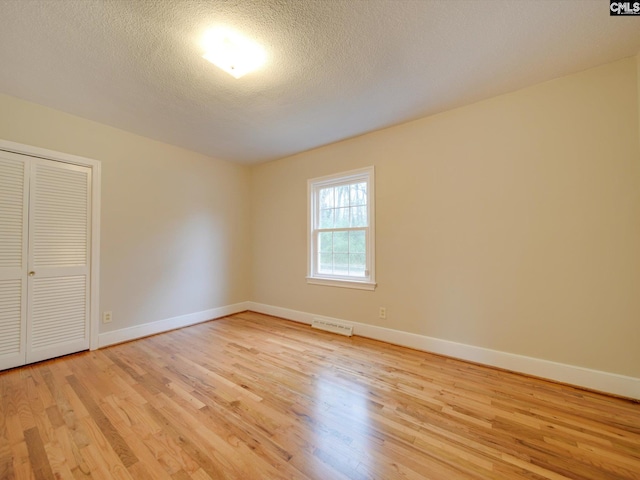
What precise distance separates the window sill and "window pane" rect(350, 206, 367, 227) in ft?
2.46

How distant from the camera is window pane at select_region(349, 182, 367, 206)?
337cm

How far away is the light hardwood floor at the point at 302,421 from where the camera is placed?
1.34 metres

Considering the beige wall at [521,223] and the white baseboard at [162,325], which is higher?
the beige wall at [521,223]

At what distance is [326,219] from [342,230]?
1.14 ft

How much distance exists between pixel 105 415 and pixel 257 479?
1.23 m

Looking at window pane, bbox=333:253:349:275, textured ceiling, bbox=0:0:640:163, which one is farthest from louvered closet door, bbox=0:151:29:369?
window pane, bbox=333:253:349:275

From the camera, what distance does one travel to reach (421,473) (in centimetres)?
130

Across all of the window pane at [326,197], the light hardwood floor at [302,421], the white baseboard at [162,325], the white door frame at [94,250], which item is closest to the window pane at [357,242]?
the window pane at [326,197]

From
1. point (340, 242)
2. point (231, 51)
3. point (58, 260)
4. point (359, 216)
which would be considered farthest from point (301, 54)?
point (58, 260)

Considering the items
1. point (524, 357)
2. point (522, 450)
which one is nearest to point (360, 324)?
point (524, 357)

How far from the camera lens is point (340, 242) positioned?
142 inches

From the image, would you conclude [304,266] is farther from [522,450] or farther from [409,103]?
[522,450]

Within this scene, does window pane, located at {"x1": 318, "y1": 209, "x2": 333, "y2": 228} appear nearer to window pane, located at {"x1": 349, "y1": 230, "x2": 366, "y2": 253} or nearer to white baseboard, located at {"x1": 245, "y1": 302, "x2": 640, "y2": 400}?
window pane, located at {"x1": 349, "y1": 230, "x2": 366, "y2": 253}

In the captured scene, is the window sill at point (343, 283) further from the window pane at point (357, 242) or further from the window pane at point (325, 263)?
the window pane at point (357, 242)
